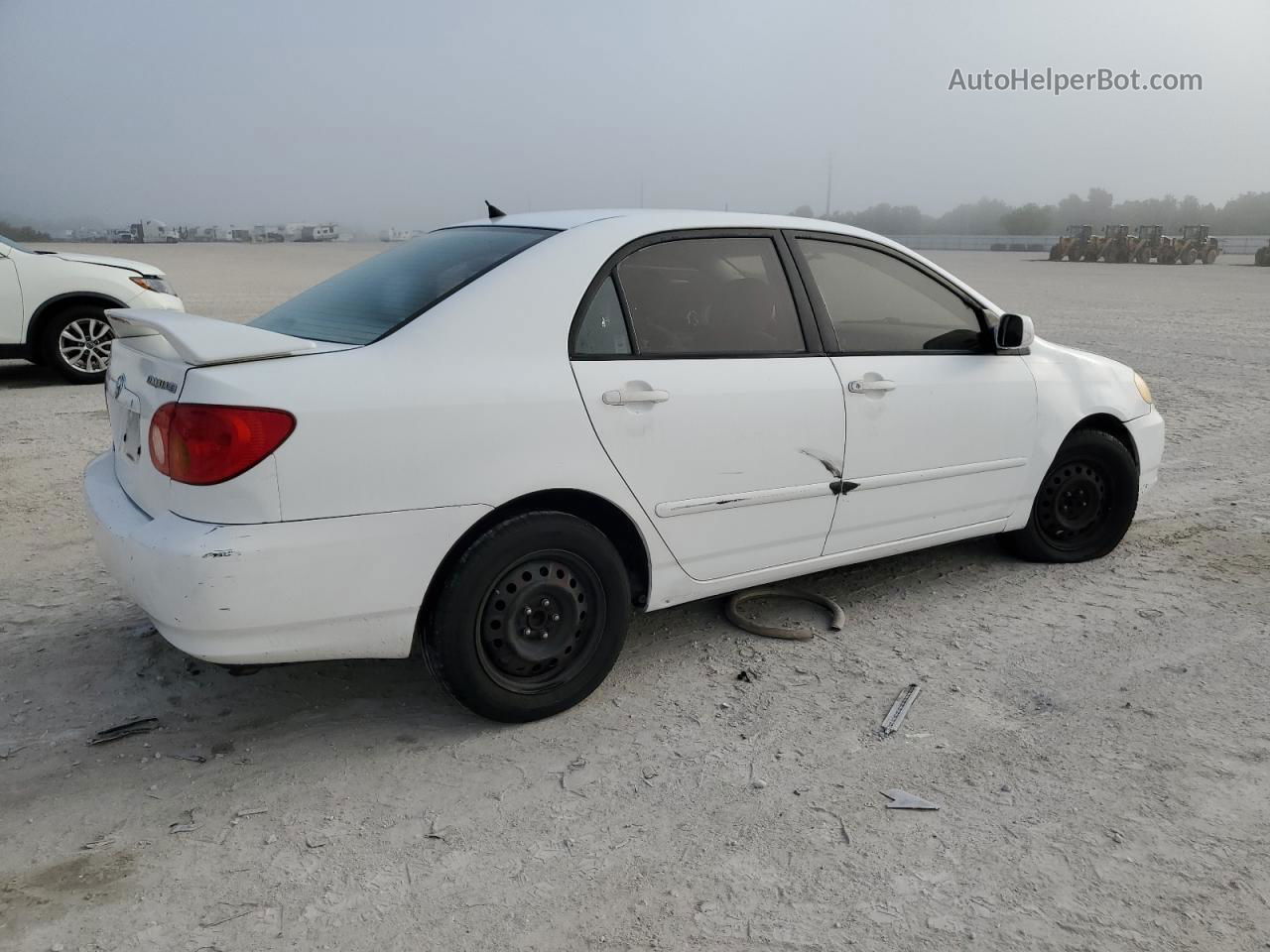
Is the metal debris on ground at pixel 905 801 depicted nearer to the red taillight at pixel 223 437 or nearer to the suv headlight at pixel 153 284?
the red taillight at pixel 223 437

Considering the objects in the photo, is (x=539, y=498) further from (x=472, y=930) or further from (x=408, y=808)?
(x=472, y=930)

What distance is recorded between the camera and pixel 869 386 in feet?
12.6

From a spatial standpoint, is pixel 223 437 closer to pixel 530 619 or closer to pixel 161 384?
A: pixel 161 384

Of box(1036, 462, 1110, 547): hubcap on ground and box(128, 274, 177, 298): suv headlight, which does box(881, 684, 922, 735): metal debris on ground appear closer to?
box(1036, 462, 1110, 547): hubcap on ground

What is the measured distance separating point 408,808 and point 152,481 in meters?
1.17

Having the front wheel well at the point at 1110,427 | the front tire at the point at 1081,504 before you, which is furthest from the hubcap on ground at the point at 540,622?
the front wheel well at the point at 1110,427

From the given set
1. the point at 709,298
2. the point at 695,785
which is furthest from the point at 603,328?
the point at 695,785

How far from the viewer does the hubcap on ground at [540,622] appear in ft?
10.4

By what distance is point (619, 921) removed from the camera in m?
2.39

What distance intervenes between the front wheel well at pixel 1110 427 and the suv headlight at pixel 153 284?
8.34m

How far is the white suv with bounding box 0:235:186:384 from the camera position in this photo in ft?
29.6

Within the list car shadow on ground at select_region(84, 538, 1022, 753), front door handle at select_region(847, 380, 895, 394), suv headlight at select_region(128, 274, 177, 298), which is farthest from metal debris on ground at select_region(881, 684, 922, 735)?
suv headlight at select_region(128, 274, 177, 298)

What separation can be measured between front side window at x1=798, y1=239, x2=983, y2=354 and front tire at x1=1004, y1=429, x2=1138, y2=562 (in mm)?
885

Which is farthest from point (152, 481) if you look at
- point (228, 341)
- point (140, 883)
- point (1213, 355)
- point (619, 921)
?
point (1213, 355)
